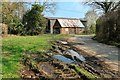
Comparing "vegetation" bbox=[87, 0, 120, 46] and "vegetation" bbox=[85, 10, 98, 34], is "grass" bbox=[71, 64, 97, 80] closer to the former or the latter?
"vegetation" bbox=[87, 0, 120, 46]

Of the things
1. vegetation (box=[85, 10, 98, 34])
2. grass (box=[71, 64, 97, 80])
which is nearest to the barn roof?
vegetation (box=[85, 10, 98, 34])

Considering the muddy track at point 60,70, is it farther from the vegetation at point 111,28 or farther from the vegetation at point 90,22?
the vegetation at point 90,22

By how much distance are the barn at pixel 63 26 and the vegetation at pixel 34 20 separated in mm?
16841

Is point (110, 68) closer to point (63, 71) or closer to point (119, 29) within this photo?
point (63, 71)

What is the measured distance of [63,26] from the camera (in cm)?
5438

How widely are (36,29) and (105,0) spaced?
12008 millimetres

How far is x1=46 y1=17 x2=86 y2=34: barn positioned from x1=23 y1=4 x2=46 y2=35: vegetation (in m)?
16.8

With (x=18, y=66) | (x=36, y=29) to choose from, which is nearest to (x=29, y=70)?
(x=18, y=66)

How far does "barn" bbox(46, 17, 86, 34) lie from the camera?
54.7 metres

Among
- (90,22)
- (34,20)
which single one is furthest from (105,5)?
(90,22)

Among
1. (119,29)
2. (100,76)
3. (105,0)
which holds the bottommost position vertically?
(100,76)

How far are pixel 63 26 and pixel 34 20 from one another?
18321 mm

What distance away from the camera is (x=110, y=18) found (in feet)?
68.7

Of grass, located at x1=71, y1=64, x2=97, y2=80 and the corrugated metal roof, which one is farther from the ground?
the corrugated metal roof
